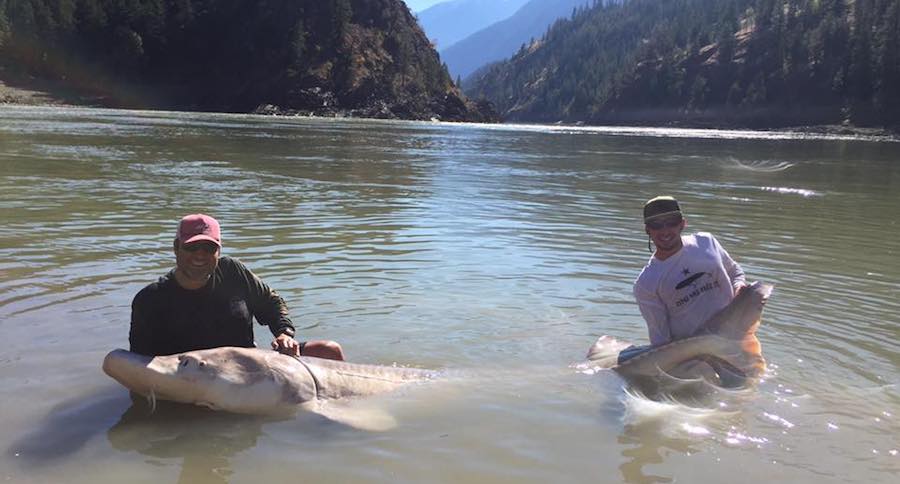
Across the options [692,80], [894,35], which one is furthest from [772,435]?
[692,80]

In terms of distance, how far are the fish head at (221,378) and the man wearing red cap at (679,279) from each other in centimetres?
312

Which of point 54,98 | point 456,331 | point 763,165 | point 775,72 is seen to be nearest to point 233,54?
point 54,98

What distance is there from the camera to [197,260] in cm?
516

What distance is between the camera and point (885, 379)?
6762 millimetres

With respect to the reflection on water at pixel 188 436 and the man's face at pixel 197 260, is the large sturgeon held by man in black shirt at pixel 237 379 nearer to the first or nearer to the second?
the reflection on water at pixel 188 436

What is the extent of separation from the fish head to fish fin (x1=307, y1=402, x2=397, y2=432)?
0.16 m

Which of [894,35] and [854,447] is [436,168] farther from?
[894,35]

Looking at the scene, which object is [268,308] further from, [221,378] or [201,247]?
[201,247]

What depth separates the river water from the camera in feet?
16.2

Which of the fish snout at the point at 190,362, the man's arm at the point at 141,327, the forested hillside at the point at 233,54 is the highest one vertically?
the forested hillside at the point at 233,54

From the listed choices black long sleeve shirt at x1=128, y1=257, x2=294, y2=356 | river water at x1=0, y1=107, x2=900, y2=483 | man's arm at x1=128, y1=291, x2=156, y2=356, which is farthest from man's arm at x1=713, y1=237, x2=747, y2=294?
man's arm at x1=128, y1=291, x2=156, y2=356

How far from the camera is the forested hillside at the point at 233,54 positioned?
117m

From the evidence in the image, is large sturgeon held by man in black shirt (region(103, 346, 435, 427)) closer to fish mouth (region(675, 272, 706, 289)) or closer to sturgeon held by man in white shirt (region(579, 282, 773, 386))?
sturgeon held by man in white shirt (region(579, 282, 773, 386))

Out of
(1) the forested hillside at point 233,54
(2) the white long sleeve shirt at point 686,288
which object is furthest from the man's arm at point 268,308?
(1) the forested hillside at point 233,54
